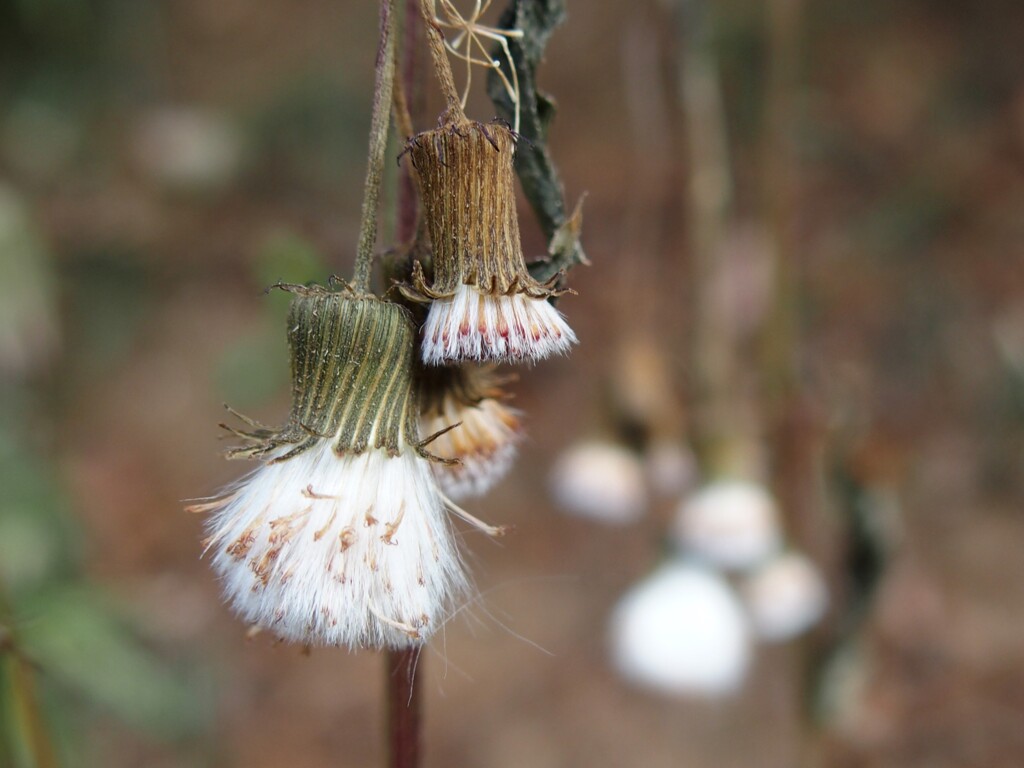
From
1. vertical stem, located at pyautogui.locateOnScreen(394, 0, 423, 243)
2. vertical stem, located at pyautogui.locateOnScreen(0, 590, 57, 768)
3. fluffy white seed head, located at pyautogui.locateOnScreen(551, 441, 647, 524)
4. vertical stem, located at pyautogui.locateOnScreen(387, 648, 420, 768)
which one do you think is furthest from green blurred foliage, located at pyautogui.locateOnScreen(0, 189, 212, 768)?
fluffy white seed head, located at pyautogui.locateOnScreen(551, 441, 647, 524)

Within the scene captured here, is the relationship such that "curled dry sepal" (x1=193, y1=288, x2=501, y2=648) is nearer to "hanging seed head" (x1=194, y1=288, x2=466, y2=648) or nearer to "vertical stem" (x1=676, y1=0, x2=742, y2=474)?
"hanging seed head" (x1=194, y1=288, x2=466, y2=648)

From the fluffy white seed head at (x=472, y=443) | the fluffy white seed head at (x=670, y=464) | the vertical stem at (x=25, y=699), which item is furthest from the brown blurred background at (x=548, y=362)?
the fluffy white seed head at (x=472, y=443)

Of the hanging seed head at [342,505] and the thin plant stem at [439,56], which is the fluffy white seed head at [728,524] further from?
the thin plant stem at [439,56]

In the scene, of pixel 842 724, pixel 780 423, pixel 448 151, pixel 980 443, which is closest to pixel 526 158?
pixel 448 151

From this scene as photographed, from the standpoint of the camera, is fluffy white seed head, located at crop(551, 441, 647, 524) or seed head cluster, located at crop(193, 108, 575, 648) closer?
seed head cluster, located at crop(193, 108, 575, 648)

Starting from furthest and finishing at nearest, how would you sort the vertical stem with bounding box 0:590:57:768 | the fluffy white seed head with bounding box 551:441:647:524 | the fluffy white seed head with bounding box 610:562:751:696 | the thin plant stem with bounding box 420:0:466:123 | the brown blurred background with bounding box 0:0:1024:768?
the brown blurred background with bounding box 0:0:1024:768 < the fluffy white seed head with bounding box 551:441:647:524 < the fluffy white seed head with bounding box 610:562:751:696 < the vertical stem with bounding box 0:590:57:768 < the thin plant stem with bounding box 420:0:466:123

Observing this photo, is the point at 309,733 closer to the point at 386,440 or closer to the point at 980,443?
the point at 980,443

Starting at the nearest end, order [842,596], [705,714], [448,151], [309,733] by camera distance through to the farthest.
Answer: [448,151] → [842,596] → [705,714] → [309,733]
